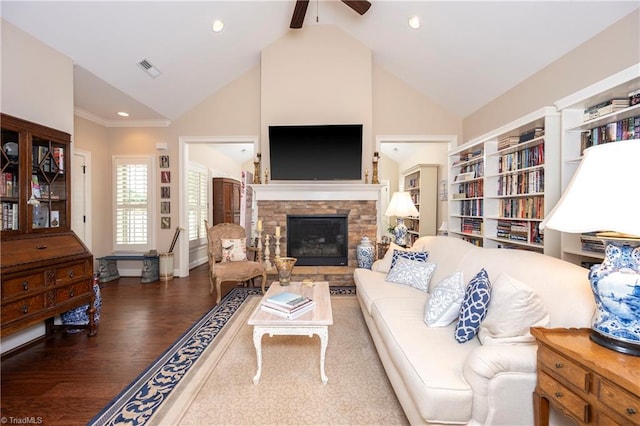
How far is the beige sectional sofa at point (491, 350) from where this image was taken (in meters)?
1.26

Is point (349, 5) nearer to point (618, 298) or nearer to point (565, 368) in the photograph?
point (618, 298)

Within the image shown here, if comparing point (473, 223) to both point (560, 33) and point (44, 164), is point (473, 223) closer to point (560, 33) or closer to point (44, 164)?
point (560, 33)

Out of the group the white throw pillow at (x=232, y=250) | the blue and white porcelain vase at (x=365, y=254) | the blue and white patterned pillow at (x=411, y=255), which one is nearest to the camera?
the blue and white patterned pillow at (x=411, y=255)

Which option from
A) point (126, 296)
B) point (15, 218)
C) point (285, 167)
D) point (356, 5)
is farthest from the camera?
point (285, 167)

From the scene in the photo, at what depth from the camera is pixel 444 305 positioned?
1.90 metres

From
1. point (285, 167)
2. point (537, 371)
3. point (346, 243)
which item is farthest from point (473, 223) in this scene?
point (537, 371)

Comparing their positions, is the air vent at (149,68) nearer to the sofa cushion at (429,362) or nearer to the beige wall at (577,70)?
the sofa cushion at (429,362)

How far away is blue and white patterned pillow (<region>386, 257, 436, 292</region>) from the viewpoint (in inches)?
109

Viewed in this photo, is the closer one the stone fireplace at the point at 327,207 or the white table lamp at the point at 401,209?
the white table lamp at the point at 401,209

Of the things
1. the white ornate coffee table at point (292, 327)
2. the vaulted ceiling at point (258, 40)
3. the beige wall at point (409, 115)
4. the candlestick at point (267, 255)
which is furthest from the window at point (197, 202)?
the white ornate coffee table at point (292, 327)

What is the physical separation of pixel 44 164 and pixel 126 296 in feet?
6.83

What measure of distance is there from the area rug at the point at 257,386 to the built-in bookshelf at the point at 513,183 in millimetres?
2108

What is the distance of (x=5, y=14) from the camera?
247cm

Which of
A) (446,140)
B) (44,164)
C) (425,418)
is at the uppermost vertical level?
(446,140)
